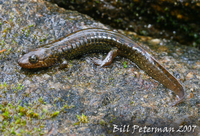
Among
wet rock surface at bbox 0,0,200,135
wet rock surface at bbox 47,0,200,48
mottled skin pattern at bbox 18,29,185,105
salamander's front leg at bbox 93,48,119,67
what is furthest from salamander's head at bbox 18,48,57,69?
wet rock surface at bbox 47,0,200,48

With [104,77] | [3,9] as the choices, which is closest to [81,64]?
[104,77]

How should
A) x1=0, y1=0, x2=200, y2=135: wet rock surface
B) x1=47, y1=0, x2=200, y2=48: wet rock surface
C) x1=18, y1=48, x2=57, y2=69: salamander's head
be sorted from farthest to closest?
x1=47, y1=0, x2=200, y2=48: wet rock surface < x1=18, y1=48, x2=57, y2=69: salamander's head < x1=0, y1=0, x2=200, y2=135: wet rock surface

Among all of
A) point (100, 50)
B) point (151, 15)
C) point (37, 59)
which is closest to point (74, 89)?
point (37, 59)

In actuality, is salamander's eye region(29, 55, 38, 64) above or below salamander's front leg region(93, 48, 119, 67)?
below

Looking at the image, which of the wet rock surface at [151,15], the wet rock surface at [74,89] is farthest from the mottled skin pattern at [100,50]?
the wet rock surface at [151,15]

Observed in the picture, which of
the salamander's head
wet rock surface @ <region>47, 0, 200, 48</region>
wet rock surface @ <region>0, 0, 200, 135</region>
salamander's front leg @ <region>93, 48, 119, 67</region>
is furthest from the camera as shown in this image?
wet rock surface @ <region>47, 0, 200, 48</region>

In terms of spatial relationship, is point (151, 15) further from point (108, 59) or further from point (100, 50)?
point (108, 59)

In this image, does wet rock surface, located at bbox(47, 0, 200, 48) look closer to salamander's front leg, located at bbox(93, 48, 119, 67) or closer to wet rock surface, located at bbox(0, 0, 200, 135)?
wet rock surface, located at bbox(0, 0, 200, 135)
